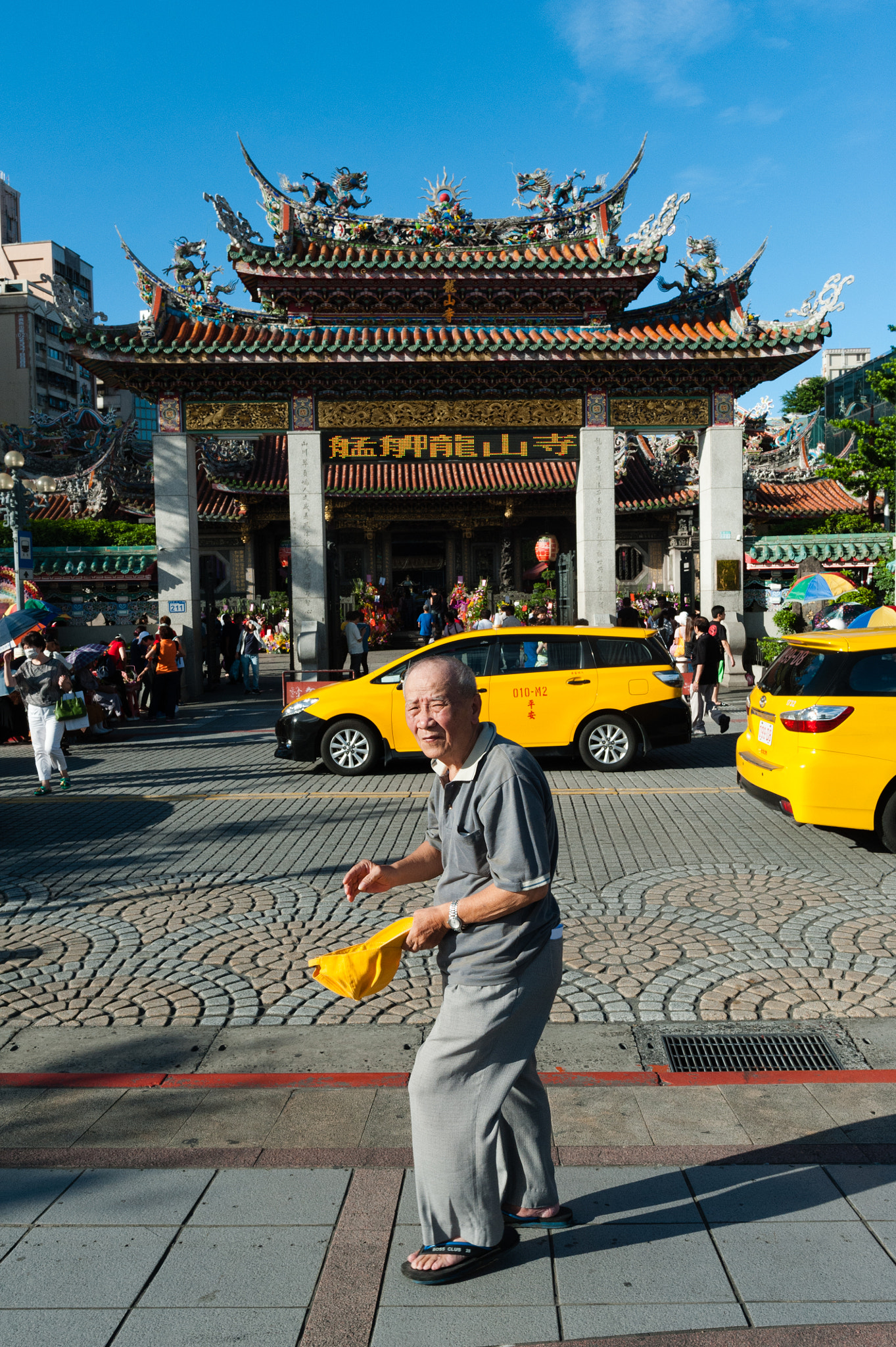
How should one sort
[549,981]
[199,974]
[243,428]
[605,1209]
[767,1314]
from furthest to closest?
[243,428], [199,974], [605,1209], [549,981], [767,1314]

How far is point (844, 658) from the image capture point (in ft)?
24.1

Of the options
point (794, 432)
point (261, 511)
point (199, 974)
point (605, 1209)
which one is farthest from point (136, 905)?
point (794, 432)

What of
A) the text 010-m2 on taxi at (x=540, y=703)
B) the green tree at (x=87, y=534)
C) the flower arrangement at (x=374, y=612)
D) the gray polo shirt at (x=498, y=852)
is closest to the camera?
the gray polo shirt at (x=498, y=852)

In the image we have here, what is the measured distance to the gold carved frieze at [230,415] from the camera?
798 inches

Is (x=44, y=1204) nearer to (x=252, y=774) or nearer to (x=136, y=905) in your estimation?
(x=136, y=905)

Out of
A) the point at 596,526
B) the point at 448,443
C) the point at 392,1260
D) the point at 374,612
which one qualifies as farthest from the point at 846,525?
the point at 392,1260

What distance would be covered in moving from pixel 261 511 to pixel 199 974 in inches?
1127

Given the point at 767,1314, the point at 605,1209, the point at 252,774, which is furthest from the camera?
the point at 252,774

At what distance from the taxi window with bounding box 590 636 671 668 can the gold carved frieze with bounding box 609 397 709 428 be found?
10.3 metres

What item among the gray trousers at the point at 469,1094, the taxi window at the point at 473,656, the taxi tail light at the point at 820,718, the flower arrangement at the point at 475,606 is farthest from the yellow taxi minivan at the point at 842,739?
the flower arrangement at the point at 475,606

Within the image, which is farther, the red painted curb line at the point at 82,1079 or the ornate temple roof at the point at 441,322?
the ornate temple roof at the point at 441,322

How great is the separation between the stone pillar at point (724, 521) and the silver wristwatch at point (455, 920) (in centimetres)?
1833

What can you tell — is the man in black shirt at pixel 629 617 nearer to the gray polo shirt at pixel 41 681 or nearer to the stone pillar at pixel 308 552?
the stone pillar at pixel 308 552

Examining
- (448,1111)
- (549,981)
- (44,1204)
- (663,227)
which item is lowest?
(44,1204)
